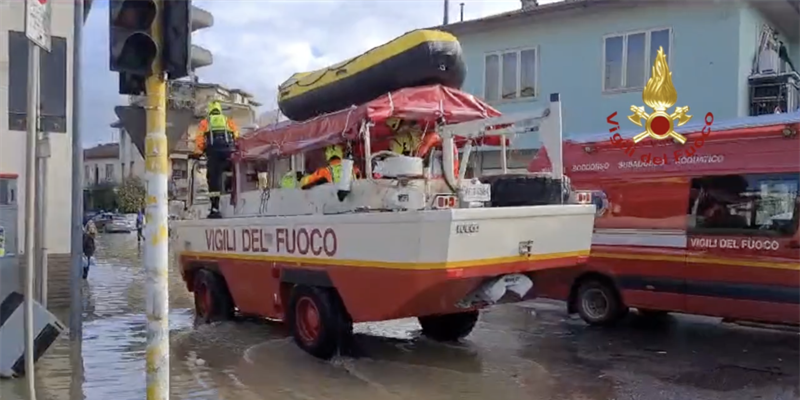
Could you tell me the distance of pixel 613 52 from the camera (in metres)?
18.6

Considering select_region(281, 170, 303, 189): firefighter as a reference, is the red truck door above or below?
below

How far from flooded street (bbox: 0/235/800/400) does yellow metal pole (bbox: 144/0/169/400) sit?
2273mm

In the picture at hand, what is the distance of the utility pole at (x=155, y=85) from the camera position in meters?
5.13

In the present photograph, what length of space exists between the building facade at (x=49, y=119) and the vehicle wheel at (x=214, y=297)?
2459mm

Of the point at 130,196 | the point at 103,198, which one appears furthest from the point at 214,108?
the point at 103,198

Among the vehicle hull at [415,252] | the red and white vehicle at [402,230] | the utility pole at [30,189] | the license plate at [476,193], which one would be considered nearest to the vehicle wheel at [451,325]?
the red and white vehicle at [402,230]

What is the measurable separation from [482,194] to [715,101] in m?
10.8

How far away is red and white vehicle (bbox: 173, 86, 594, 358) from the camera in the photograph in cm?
777

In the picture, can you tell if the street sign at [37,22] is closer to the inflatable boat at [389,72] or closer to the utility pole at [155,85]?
the utility pole at [155,85]

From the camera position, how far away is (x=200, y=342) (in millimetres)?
10391

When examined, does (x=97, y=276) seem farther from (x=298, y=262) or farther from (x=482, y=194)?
(x=482, y=194)

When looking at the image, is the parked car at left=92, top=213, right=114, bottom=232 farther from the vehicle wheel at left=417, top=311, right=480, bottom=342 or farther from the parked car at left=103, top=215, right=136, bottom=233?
the vehicle wheel at left=417, top=311, right=480, bottom=342

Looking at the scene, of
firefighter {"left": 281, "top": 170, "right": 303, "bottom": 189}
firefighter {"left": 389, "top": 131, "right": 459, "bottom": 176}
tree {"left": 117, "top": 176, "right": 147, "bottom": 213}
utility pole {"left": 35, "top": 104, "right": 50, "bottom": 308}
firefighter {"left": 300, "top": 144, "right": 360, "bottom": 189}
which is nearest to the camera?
utility pole {"left": 35, "top": 104, "right": 50, "bottom": 308}

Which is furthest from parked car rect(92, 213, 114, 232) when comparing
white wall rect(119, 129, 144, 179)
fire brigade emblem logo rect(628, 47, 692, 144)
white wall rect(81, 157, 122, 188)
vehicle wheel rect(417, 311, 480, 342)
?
vehicle wheel rect(417, 311, 480, 342)
